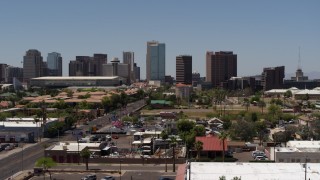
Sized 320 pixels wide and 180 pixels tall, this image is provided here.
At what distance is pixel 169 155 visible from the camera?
101 feet

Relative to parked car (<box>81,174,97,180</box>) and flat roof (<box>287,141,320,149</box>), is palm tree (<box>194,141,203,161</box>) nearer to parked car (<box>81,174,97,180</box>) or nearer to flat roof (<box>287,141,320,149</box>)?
flat roof (<box>287,141,320,149</box>)

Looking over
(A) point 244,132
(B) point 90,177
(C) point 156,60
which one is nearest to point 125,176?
(B) point 90,177

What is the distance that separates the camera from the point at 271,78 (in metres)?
125

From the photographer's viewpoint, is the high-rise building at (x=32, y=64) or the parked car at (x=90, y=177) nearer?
the parked car at (x=90, y=177)

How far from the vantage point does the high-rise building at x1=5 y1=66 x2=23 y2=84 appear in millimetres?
156988

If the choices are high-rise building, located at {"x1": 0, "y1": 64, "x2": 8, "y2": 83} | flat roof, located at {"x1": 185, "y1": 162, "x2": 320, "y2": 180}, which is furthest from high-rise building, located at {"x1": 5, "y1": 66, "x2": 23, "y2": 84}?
flat roof, located at {"x1": 185, "y1": 162, "x2": 320, "y2": 180}

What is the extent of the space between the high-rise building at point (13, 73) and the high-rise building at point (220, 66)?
210 ft

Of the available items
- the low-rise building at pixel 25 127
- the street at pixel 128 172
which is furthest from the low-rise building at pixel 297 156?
the low-rise building at pixel 25 127

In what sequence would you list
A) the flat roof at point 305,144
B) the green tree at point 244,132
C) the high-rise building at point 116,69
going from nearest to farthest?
the flat roof at point 305,144, the green tree at point 244,132, the high-rise building at point 116,69

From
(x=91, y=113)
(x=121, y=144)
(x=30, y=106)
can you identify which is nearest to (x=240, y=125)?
(x=121, y=144)

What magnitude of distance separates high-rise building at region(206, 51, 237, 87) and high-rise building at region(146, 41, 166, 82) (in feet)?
163

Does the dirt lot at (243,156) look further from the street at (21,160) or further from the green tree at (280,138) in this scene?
the street at (21,160)

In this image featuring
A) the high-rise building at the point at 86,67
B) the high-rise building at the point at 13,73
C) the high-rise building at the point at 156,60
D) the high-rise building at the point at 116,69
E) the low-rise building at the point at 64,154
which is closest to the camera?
the low-rise building at the point at 64,154

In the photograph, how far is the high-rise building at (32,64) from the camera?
14500 centimetres
